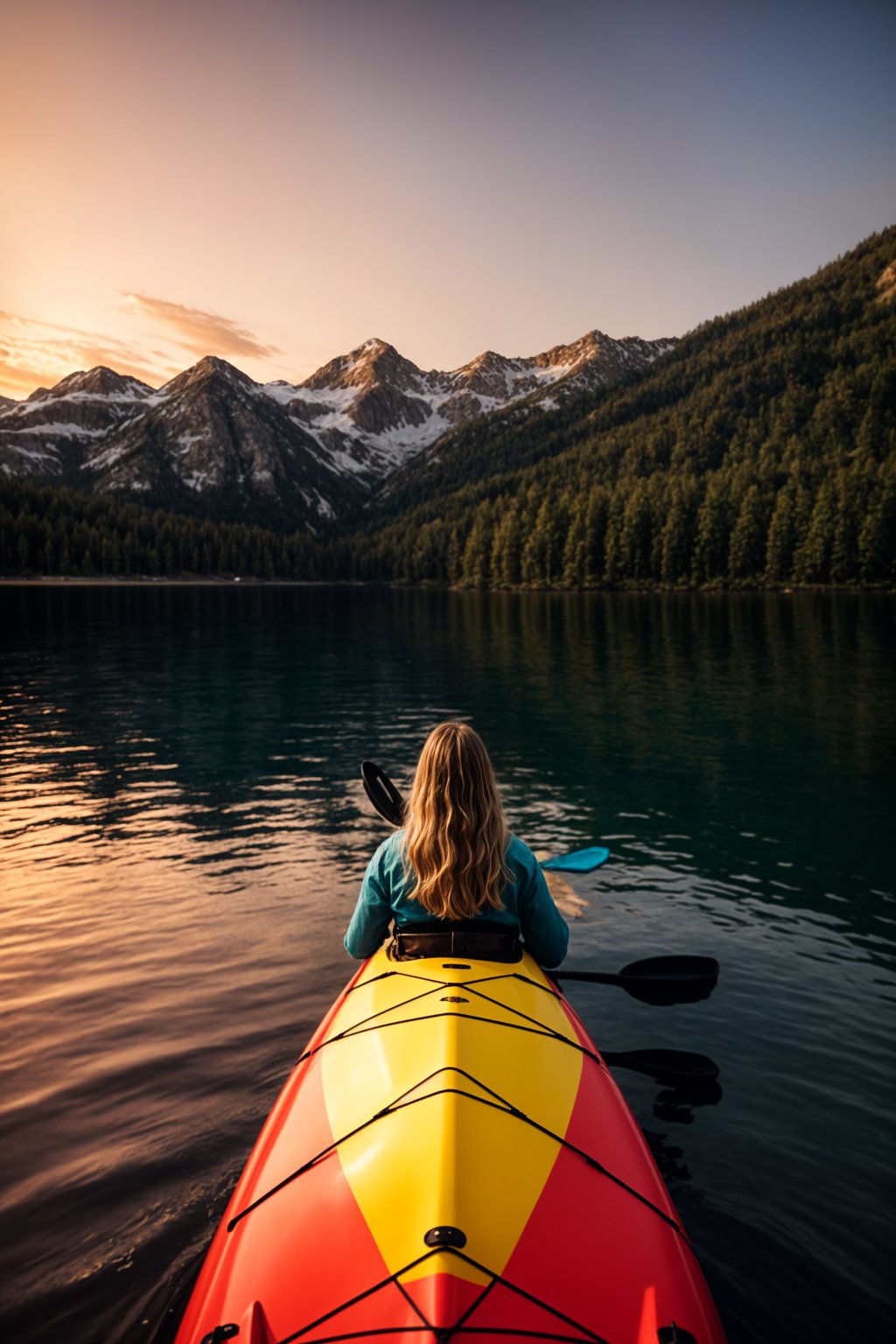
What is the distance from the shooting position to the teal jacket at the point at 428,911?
20.0 feet

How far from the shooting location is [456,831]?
224 inches

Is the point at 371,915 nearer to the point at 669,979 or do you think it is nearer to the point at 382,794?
the point at 382,794

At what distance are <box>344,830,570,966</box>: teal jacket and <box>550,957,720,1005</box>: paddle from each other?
2.47 metres

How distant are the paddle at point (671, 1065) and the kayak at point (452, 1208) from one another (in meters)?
1.64

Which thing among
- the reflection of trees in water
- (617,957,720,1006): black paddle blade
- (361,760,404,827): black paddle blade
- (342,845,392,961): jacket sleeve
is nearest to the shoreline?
the reflection of trees in water

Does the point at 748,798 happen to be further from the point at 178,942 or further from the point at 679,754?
the point at 178,942

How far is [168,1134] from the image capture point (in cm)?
743

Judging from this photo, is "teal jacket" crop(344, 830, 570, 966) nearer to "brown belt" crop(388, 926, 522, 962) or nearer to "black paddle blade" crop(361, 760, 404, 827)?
"brown belt" crop(388, 926, 522, 962)

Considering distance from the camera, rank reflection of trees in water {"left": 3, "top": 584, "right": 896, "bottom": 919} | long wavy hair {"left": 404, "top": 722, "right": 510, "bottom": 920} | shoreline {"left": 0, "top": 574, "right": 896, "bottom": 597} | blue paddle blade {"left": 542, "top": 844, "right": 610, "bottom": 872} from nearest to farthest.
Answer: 1. long wavy hair {"left": 404, "top": 722, "right": 510, "bottom": 920}
2. blue paddle blade {"left": 542, "top": 844, "right": 610, "bottom": 872}
3. reflection of trees in water {"left": 3, "top": 584, "right": 896, "bottom": 919}
4. shoreline {"left": 0, "top": 574, "right": 896, "bottom": 597}

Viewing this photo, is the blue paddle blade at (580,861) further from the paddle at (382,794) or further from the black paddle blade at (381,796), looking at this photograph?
the black paddle blade at (381,796)

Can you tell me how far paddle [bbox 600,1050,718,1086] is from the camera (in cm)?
702

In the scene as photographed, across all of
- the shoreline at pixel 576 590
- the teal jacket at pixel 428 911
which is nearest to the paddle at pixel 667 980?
the teal jacket at pixel 428 911

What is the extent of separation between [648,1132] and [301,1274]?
487 cm

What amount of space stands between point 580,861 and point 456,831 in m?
8.36
